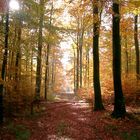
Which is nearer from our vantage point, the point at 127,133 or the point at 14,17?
the point at 127,133

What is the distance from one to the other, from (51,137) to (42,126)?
8.47ft

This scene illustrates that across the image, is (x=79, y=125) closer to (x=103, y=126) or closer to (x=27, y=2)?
(x=103, y=126)

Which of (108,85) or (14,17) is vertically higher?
(14,17)

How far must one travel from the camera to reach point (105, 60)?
42.3m

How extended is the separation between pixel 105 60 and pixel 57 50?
8.83 metres

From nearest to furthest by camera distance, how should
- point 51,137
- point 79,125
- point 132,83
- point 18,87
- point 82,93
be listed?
point 51,137, point 79,125, point 18,87, point 132,83, point 82,93

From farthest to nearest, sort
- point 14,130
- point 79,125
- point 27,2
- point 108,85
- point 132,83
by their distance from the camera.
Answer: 1. point 108,85
2. point 132,83
3. point 27,2
4. point 79,125
5. point 14,130

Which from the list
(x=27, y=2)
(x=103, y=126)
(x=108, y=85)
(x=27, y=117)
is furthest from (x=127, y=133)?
(x=108, y=85)

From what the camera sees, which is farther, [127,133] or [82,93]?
[82,93]

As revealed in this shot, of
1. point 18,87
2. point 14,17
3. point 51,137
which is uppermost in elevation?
point 14,17

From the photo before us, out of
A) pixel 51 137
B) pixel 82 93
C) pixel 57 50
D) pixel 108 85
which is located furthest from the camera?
pixel 57 50

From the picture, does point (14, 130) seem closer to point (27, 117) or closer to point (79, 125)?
point (79, 125)

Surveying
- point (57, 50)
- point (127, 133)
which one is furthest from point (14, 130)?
point (57, 50)

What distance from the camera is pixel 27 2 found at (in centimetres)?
1596
